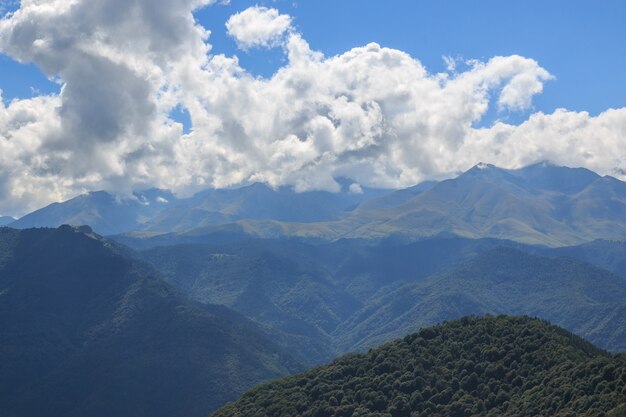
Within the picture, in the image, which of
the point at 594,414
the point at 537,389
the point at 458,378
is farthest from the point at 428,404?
the point at 594,414

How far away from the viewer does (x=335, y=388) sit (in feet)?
612

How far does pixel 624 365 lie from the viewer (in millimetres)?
143250

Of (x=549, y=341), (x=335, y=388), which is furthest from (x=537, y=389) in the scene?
(x=335, y=388)

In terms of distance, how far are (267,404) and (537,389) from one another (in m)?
68.2

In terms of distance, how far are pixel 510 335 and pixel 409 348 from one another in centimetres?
2667

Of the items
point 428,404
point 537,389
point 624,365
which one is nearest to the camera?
point 624,365

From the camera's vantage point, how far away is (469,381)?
17150cm

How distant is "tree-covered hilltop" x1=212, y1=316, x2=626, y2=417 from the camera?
147125mm

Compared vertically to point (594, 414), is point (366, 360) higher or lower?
higher

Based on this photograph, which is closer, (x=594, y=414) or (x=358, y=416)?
(x=594, y=414)

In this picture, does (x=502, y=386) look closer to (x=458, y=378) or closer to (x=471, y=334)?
(x=458, y=378)

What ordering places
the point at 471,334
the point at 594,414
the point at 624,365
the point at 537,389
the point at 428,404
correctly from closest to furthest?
the point at 594,414
the point at 624,365
the point at 537,389
the point at 428,404
the point at 471,334

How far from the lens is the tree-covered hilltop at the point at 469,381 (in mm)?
147125

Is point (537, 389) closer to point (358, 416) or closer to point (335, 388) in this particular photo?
point (358, 416)
